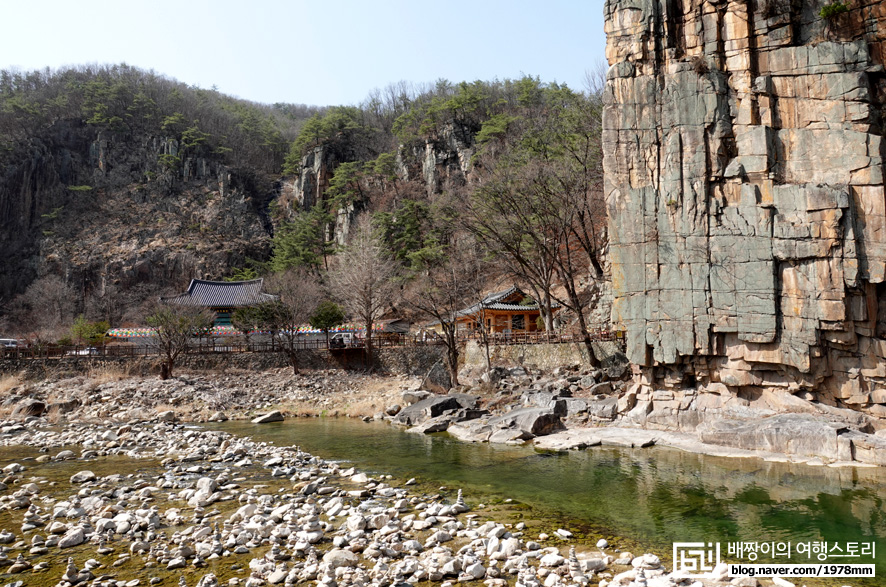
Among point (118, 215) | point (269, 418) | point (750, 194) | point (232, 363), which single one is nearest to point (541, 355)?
point (269, 418)

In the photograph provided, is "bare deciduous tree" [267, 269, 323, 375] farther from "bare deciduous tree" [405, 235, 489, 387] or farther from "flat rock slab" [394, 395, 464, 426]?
"flat rock slab" [394, 395, 464, 426]

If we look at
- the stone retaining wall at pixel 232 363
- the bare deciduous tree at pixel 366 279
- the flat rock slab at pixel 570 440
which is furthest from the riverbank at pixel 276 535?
the bare deciduous tree at pixel 366 279

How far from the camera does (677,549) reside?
25.5 ft

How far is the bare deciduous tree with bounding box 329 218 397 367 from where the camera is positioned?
34.9 m

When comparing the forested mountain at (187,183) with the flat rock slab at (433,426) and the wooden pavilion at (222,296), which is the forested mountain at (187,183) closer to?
the wooden pavilion at (222,296)

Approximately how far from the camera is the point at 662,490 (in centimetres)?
1083

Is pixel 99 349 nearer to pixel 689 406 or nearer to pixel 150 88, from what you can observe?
pixel 689 406

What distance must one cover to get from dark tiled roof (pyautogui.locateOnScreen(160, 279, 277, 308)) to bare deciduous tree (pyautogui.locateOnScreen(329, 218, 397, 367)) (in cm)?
661

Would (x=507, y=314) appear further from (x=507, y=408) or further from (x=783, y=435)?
(x=783, y=435)

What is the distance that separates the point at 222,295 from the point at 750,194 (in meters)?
40.5

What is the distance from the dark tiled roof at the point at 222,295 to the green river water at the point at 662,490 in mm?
30557

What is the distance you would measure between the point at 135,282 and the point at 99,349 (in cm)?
2813

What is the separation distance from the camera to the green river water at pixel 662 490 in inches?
333

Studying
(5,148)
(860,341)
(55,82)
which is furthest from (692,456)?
(55,82)
